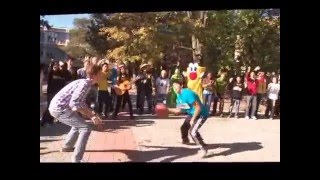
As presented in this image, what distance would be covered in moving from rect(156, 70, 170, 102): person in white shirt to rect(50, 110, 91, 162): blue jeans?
77 cm

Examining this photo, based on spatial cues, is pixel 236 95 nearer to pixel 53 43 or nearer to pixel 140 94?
pixel 140 94

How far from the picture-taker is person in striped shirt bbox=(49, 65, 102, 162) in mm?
3590

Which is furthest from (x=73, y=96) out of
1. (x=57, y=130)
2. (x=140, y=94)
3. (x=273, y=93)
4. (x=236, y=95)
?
(x=273, y=93)

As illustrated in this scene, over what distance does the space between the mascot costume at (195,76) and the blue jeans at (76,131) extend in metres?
A: 1.08

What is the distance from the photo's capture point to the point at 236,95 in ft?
12.4

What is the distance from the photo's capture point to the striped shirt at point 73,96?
358 centimetres

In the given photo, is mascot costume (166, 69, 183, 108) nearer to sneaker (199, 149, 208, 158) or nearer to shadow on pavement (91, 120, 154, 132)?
shadow on pavement (91, 120, 154, 132)

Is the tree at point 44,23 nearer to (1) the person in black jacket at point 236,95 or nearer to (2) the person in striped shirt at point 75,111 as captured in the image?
(2) the person in striped shirt at point 75,111

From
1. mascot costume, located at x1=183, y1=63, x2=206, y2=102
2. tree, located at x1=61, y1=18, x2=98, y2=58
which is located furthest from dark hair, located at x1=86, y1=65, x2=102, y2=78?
mascot costume, located at x1=183, y1=63, x2=206, y2=102
